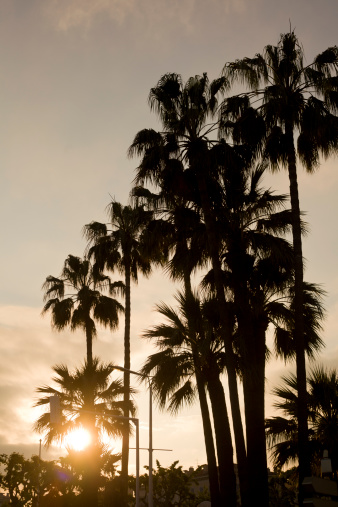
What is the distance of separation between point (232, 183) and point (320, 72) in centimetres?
555

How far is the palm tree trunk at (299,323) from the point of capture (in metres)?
20.8

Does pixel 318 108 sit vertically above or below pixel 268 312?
above

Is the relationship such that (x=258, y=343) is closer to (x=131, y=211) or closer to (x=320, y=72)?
(x=320, y=72)

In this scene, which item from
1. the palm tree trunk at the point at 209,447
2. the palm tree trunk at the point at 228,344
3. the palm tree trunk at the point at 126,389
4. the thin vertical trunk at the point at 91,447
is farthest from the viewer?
the palm tree trunk at the point at 126,389

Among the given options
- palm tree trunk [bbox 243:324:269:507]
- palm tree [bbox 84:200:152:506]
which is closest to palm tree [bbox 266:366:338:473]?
palm tree trunk [bbox 243:324:269:507]

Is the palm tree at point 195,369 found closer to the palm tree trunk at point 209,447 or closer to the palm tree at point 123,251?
the palm tree trunk at point 209,447

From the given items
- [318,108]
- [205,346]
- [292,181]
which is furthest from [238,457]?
[318,108]

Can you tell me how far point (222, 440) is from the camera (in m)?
27.8

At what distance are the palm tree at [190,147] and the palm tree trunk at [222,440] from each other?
3321 mm

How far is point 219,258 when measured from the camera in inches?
1104

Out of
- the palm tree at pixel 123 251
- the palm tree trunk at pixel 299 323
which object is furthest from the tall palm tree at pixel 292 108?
the palm tree at pixel 123 251

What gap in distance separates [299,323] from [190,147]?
8.80m

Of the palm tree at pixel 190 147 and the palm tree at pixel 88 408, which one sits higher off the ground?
the palm tree at pixel 190 147

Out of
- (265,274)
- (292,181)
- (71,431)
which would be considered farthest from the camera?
(71,431)
